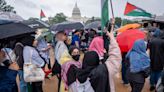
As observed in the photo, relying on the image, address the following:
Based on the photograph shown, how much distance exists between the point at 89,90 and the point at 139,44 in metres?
2.60

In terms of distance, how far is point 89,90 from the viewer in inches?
192

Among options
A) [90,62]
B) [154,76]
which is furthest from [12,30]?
[154,76]

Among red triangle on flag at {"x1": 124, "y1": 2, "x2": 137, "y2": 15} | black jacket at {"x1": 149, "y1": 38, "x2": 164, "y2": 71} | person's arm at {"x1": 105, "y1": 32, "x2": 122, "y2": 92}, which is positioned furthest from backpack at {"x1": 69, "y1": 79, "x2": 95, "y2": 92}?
red triangle on flag at {"x1": 124, "y1": 2, "x2": 137, "y2": 15}

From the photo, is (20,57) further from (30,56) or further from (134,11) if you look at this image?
(134,11)

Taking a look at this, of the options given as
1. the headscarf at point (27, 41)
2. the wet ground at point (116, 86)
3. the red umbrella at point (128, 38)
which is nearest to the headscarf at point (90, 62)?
the headscarf at point (27, 41)

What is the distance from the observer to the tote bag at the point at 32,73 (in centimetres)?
666

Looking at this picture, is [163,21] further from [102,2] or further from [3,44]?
[3,44]

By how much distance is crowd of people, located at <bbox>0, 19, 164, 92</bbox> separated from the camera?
441 cm

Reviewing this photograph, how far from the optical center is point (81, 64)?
18.0 feet

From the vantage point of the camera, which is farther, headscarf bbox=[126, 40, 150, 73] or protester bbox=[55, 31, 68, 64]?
headscarf bbox=[126, 40, 150, 73]

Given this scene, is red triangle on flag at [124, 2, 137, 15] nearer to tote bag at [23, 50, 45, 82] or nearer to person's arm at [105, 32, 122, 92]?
tote bag at [23, 50, 45, 82]

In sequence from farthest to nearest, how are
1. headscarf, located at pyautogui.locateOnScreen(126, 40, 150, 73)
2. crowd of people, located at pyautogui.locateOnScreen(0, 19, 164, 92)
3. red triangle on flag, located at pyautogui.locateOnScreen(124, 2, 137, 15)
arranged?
red triangle on flag, located at pyautogui.locateOnScreen(124, 2, 137, 15) → headscarf, located at pyautogui.locateOnScreen(126, 40, 150, 73) → crowd of people, located at pyautogui.locateOnScreen(0, 19, 164, 92)

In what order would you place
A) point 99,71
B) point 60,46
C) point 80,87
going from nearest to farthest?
point 99,71
point 80,87
point 60,46

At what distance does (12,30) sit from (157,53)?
5.94 m
